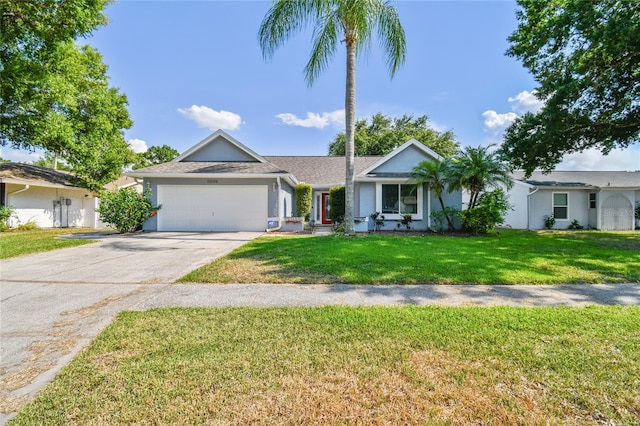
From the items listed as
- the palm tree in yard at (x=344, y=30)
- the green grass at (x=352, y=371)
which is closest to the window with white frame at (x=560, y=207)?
the palm tree in yard at (x=344, y=30)

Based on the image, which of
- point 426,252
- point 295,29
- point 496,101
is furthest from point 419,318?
point 496,101

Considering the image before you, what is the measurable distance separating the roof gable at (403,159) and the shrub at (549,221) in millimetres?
9484

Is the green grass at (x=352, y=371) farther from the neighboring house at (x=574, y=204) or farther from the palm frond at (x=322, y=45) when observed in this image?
the neighboring house at (x=574, y=204)

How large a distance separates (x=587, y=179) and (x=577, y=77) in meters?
11.3

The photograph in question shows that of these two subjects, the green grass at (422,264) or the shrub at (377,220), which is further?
the shrub at (377,220)

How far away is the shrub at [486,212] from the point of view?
1182cm

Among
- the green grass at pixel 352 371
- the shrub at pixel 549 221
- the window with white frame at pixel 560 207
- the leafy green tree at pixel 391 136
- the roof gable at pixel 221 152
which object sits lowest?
the green grass at pixel 352 371

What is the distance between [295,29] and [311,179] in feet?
34.5

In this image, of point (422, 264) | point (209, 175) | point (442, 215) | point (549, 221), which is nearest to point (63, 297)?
point (422, 264)

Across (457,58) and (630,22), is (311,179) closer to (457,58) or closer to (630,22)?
(457,58)

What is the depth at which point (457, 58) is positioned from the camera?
1254cm

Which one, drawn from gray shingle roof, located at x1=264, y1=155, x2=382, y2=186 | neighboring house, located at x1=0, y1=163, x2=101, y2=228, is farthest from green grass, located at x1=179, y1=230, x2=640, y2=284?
neighboring house, located at x1=0, y1=163, x2=101, y2=228

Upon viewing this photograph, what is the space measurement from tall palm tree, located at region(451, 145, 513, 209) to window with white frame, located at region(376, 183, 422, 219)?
6.96ft

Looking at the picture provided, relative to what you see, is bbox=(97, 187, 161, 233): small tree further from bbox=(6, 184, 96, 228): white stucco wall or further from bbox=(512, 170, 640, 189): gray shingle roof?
bbox=(512, 170, 640, 189): gray shingle roof
